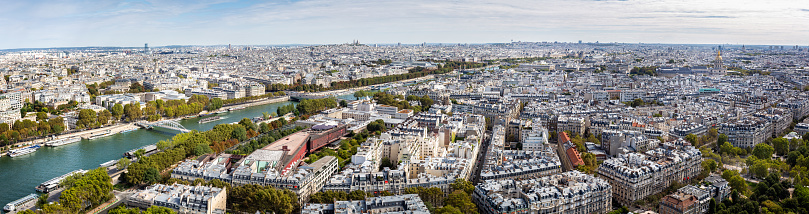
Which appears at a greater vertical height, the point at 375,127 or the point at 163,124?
the point at 375,127

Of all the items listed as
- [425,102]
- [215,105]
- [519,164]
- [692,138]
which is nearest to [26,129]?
[215,105]

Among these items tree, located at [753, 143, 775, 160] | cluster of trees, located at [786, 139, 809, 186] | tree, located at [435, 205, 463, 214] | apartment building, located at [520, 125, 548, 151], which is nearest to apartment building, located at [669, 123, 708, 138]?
tree, located at [753, 143, 775, 160]

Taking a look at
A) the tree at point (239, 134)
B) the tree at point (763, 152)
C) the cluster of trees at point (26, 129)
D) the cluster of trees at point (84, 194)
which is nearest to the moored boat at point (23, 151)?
the cluster of trees at point (26, 129)

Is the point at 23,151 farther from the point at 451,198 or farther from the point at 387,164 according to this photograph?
the point at 451,198

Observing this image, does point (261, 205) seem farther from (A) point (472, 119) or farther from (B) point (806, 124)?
(B) point (806, 124)

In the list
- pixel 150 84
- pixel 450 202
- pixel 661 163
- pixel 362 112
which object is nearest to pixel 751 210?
pixel 661 163

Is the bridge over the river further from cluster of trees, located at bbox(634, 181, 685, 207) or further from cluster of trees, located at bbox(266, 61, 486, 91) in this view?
cluster of trees, located at bbox(634, 181, 685, 207)
